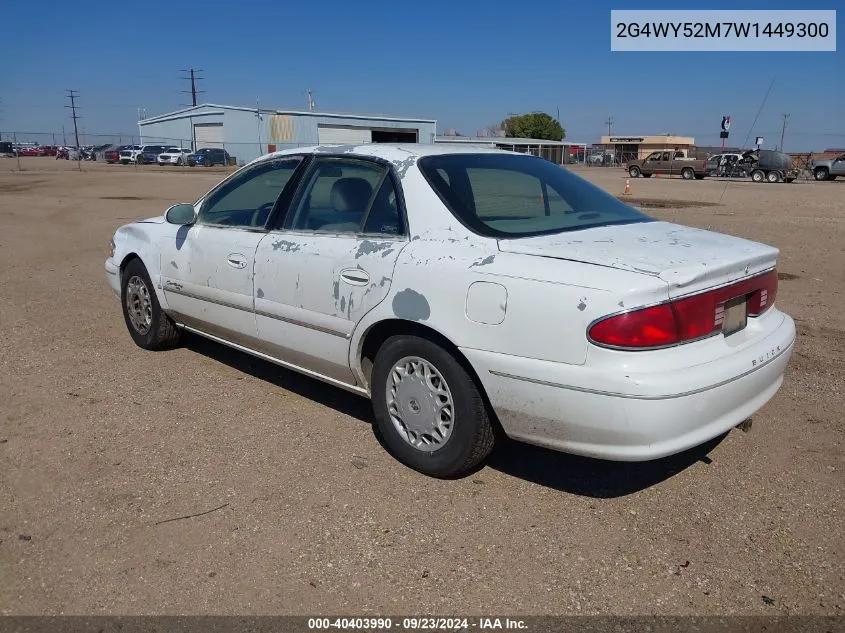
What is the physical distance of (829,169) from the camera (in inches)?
1547

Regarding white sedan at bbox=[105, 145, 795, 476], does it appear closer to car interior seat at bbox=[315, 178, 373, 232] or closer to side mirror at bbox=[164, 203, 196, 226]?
car interior seat at bbox=[315, 178, 373, 232]

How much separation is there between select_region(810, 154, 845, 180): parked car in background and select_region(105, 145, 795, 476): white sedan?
4160cm

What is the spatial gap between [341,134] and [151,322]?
167 feet

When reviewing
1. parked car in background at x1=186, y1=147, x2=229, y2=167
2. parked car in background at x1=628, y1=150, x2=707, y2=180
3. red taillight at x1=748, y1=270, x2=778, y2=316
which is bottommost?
red taillight at x1=748, y1=270, x2=778, y2=316

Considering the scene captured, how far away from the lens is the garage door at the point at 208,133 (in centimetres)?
5600

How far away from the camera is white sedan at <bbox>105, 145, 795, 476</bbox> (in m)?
2.81

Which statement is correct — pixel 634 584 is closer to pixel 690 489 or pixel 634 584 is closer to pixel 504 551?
pixel 504 551

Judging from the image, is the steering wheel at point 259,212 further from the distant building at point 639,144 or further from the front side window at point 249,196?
the distant building at point 639,144

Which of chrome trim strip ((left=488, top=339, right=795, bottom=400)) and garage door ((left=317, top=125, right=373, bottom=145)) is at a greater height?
garage door ((left=317, top=125, right=373, bottom=145))

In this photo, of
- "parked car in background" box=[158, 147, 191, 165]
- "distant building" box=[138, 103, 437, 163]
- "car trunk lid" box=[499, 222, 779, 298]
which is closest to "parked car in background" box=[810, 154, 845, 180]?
"distant building" box=[138, 103, 437, 163]

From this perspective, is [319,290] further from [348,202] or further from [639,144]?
[639,144]

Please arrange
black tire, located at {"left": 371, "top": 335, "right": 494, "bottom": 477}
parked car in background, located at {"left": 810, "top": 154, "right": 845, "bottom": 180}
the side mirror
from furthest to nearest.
Result: parked car in background, located at {"left": 810, "top": 154, "right": 845, "bottom": 180} → the side mirror → black tire, located at {"left": 371, "top": 335, "right": 494, "bottom": 477}

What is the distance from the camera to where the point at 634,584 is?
2695mm

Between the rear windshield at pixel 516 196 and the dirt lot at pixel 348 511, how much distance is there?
125cm
